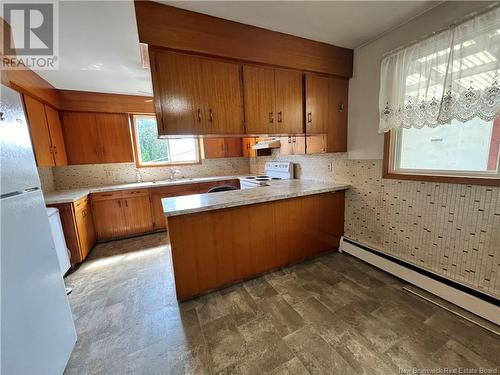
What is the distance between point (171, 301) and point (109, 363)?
63 centimetres

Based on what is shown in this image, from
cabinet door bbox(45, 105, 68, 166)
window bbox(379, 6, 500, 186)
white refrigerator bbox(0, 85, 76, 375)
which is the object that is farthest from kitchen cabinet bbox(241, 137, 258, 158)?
white refrigerator bbox(0, 85, 76, 375)

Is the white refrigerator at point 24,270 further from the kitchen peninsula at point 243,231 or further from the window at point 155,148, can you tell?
the window at point 155,148

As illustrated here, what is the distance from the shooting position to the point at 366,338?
4.85 ft

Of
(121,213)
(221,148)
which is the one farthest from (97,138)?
(221,148)

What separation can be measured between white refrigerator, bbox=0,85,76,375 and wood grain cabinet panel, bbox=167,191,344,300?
0.79 meters

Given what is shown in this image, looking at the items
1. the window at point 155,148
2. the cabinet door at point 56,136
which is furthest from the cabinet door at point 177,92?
the cabinet door at point 56,136

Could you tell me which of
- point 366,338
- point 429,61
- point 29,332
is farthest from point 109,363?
point 429,61

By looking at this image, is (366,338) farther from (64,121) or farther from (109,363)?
(64,121)

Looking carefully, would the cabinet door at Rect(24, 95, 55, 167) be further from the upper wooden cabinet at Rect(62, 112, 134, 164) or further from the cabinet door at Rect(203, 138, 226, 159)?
the cabinet door at Rect(203, 138, 226, 159)

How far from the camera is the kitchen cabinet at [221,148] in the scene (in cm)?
427

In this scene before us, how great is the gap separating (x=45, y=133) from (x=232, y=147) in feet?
9.60

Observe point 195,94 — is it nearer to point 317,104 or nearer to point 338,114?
point 317,104

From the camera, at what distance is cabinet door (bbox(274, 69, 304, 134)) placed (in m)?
2.15

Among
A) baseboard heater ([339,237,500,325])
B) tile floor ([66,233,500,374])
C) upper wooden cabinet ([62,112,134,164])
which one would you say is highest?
upper wooden cabinet ([62,112,134,164])
